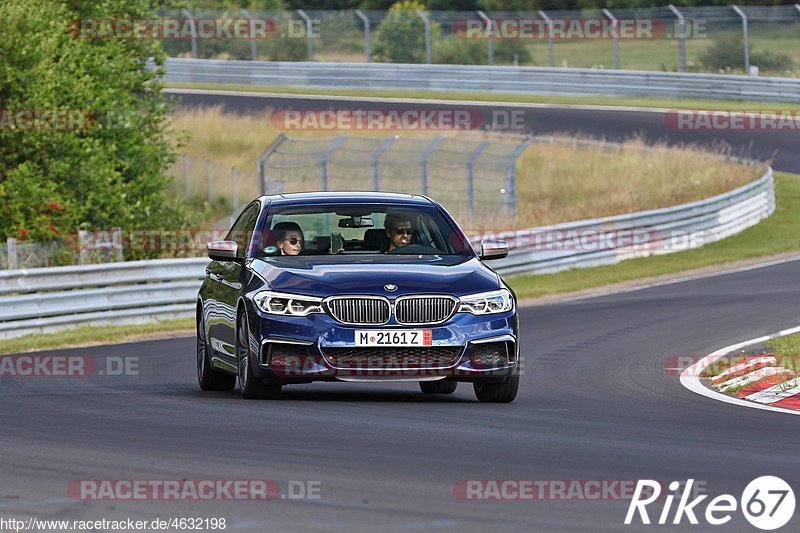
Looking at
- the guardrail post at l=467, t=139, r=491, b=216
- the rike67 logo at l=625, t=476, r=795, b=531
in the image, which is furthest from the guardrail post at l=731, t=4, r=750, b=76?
the rike67 logo at l=625, t=476, r=795, b=531

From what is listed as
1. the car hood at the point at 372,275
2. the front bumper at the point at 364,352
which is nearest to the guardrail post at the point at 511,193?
the car hood at the point at 372,275

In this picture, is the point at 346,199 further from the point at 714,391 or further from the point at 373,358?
the point at 714,391

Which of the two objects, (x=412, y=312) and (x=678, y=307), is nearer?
(x=412, y=312)

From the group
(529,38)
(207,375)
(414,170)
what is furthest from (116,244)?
(529,38)

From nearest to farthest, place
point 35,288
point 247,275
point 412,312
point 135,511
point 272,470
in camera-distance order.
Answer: point 135,511, point 272,470, point 412,312, point 247,275, point 35,288

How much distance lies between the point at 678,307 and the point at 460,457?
1416 cm

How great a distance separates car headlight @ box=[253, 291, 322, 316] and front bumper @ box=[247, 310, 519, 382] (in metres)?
0.04

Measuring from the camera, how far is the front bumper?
1121cm

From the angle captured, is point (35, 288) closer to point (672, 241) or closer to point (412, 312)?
point (412, 312)

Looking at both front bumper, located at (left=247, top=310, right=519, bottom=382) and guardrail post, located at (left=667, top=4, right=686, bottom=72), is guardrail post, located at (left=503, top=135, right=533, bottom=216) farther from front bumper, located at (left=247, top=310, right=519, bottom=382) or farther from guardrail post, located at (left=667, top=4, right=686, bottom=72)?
front bumper, located at (left=247, top=310, right=519, bottom=382)

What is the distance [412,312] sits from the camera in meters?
11.3

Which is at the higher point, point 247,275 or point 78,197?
point 247,275

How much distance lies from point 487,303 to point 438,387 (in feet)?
6.39

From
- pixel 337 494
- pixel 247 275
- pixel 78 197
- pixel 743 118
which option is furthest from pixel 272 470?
pixel 743 118
